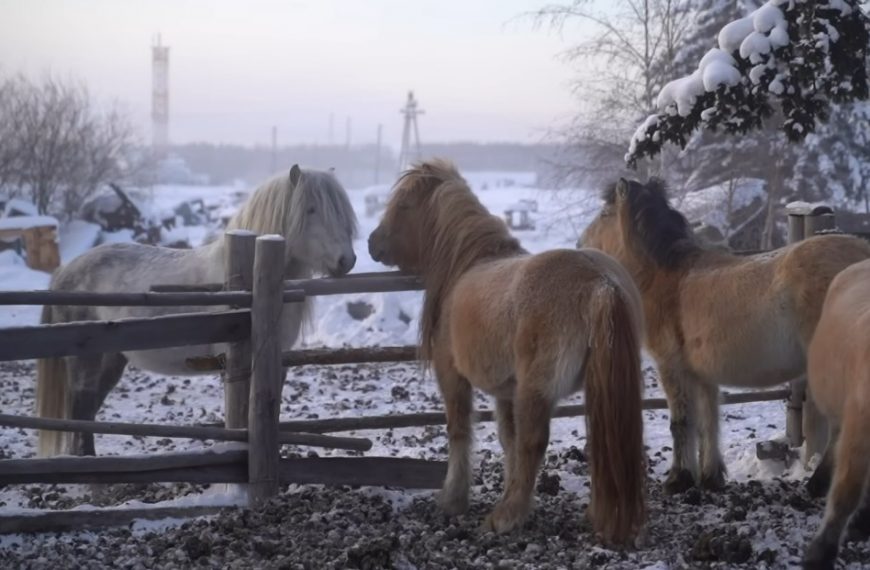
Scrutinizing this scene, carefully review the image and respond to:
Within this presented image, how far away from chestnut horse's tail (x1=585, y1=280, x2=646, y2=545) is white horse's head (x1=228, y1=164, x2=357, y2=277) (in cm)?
242

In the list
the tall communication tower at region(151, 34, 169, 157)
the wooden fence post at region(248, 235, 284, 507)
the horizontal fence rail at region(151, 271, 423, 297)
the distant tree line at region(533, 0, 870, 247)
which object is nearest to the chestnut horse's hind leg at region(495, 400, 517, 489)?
the horizontal fence rail at region(151, 271, 423, 297)

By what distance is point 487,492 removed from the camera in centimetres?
634

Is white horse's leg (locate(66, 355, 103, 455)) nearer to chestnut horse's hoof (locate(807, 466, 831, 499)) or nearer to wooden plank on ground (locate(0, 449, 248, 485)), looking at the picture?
wooden plank on ground (locate(0, 449, 248, 485))

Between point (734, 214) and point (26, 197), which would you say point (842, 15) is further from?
point (26, 197)

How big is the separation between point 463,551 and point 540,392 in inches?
35.3

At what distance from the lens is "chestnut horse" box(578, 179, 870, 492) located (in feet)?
18.6

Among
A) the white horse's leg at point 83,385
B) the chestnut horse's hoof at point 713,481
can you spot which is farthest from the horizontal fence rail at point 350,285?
the chestnut horse's hoof at point 713,481

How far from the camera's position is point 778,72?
7.32 metres

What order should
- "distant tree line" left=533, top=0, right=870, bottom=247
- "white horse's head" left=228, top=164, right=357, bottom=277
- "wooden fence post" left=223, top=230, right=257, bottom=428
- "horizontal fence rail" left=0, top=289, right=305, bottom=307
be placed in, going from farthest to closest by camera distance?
"distant tree line" left=533, top=0, right=870, bottom=247, "white horse's head" left=228, top=164, right=357, bottom=277, "wooden fence post" left=223, top=230, right=257, bottom=428, "horizontal fence rail" left=0, top=289, right=305, bottom=307

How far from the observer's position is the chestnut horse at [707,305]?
18.6 feet

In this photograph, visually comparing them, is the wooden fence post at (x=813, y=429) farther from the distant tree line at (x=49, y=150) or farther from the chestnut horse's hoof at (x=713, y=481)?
the distant tree line at (x=49, y=150)

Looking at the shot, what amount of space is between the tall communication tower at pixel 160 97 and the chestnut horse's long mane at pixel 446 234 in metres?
63.9

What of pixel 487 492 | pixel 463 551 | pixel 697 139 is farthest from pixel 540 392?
pixel 697 139

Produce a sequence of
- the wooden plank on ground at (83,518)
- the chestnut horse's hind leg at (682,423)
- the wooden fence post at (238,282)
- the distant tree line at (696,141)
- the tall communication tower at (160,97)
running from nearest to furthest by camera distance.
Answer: the wooden plank on ground at (83,518), the wooden fence post at (238,282), the chestnut horse's hind leg at (682,423), the distant tree line at (696,141), the tall communication tower at (160,97)
